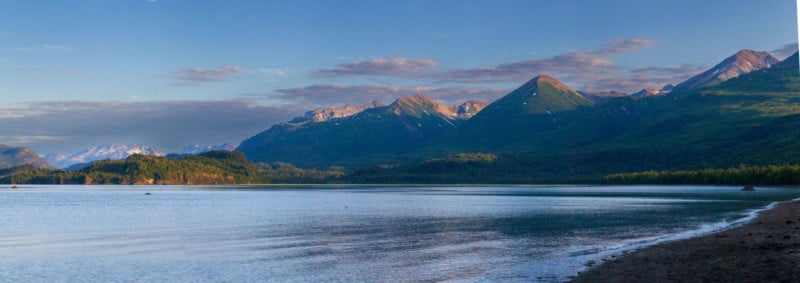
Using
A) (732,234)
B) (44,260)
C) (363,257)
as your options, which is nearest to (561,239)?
(732,234)

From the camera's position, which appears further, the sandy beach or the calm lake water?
the calm lake water

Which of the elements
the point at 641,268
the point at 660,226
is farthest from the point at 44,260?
the point at 660,226

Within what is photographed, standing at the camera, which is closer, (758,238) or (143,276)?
(143,276)

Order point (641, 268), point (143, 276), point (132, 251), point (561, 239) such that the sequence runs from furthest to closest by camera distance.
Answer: point (561, 239), point (132, 251), point (143, 276), point (641, 268)

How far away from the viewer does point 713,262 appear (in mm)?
35281

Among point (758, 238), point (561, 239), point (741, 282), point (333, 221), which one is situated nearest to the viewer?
point (741, 282)

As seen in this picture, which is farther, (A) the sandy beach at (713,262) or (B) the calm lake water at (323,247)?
(B) the calm lake water at (323,247)

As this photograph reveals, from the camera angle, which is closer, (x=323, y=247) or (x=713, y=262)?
(x=713, y=262)

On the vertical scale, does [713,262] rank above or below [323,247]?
above

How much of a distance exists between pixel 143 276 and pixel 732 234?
4480 cm

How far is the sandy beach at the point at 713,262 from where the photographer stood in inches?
1182

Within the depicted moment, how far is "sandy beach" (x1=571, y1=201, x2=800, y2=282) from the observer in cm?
3002

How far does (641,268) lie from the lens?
35750mm

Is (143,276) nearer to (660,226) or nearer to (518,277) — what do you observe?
(518,277)
